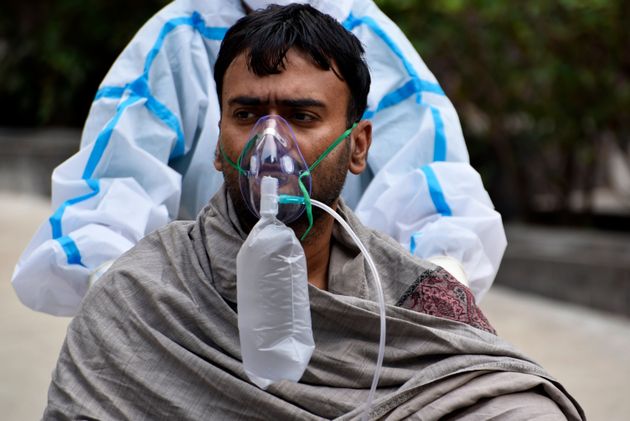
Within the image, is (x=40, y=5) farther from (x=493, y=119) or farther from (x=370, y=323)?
(x=370, y=323)

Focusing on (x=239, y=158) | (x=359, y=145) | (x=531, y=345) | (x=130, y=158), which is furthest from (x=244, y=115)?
(x=531, y=345)

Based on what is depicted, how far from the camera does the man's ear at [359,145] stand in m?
2.62

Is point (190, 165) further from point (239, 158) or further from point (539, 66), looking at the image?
point (539, 66)

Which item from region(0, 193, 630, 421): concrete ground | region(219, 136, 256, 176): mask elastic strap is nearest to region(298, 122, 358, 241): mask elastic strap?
region(219, 136, 256, 176): mask elastic strap

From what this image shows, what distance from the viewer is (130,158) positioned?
3232 mm

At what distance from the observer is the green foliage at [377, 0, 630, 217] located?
7723 mm

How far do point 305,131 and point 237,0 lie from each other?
3.55ft

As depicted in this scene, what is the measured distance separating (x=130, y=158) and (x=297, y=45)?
3.14 feet

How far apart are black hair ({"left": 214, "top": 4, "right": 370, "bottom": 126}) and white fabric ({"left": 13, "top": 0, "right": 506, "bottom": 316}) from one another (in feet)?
2.18

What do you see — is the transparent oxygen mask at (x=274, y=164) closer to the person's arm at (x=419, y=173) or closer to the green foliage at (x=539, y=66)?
the person's arm at (x=419, y=173)

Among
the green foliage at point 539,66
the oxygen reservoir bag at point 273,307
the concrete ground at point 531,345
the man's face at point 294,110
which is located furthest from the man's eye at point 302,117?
the green foliage at point 539,66

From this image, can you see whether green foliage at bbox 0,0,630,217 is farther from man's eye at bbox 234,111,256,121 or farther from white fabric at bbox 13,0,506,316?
man's eye at bbox 234,111,256,121

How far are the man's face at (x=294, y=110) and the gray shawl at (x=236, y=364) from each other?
0.65 feet

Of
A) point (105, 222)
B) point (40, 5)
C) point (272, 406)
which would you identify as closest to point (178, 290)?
point (272, 406)
